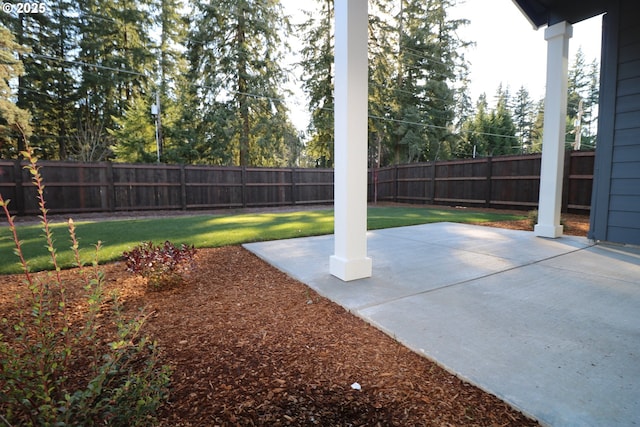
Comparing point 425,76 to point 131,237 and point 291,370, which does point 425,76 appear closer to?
point 131,237

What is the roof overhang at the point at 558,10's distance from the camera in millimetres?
4296

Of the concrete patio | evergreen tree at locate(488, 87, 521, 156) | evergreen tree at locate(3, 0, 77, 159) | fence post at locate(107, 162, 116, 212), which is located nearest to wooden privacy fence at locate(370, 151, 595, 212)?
the concrete patio

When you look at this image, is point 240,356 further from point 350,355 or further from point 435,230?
point 435,230

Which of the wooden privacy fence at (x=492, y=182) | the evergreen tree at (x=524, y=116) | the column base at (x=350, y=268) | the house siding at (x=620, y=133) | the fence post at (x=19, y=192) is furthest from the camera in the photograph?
the evergreen tree at (x=524, y=116)

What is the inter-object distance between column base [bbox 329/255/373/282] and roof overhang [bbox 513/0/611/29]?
15.9 ft

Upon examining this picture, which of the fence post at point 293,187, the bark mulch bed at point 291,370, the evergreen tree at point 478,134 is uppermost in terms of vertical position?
the evergreen tree at point 478,134

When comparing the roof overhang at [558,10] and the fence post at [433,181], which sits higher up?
→ the roof overhang at [558,10]

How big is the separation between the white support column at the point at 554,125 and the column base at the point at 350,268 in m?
3.57

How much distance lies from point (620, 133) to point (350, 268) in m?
4.25

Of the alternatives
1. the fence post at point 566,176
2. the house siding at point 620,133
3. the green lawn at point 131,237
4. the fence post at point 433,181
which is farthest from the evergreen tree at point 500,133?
the house siding at point 620,133

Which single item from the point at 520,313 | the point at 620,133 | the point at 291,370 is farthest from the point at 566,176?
the point at 291,370

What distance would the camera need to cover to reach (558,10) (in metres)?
4.64

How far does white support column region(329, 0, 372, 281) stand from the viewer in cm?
269

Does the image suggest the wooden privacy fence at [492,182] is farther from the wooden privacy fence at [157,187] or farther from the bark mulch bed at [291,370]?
the bark mulch bed at [291,370]
